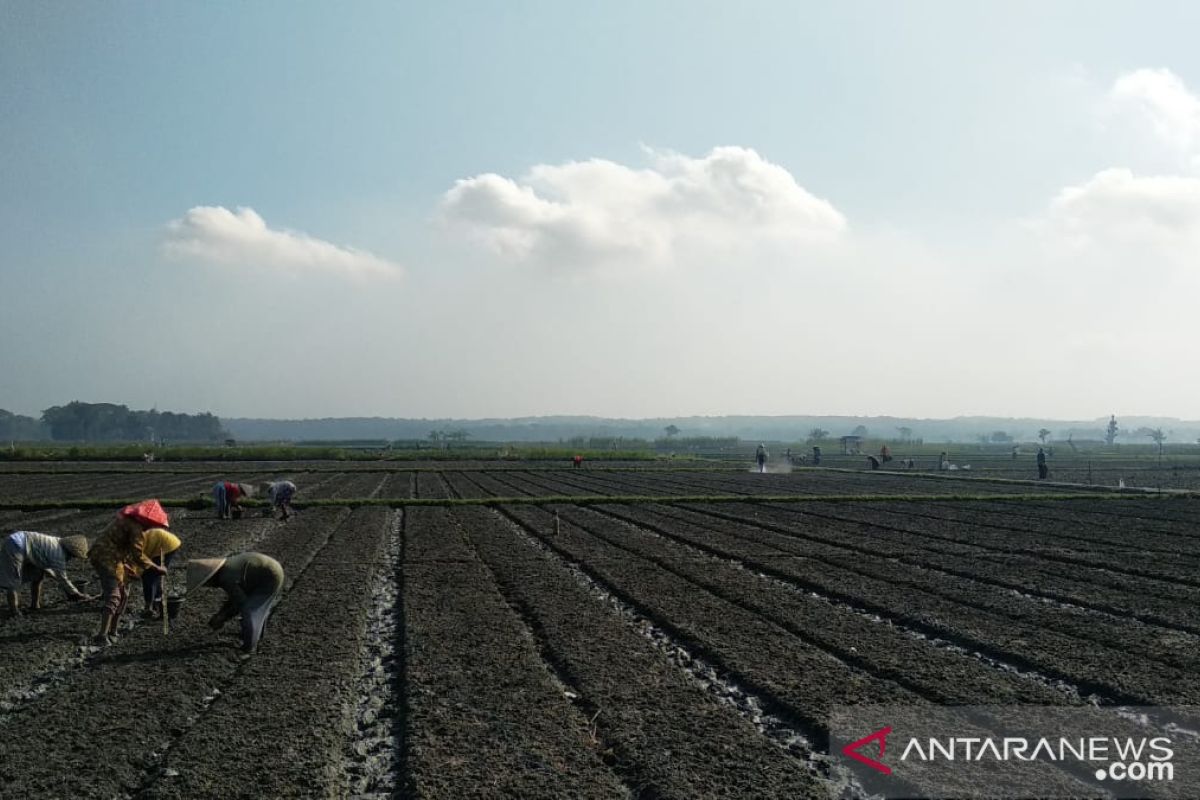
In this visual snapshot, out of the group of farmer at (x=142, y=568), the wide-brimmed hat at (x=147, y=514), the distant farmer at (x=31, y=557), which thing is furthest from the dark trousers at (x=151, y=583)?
the distant farmer at (x=31, y=557)

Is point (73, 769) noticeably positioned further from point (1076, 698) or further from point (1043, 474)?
point (1043, 474)

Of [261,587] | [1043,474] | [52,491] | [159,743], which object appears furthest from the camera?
[1043,474]

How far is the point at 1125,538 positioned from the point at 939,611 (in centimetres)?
1133

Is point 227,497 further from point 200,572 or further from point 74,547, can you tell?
point 200,572

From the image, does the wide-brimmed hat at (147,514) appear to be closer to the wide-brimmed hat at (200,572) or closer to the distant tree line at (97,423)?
the wide-brimmed hat at (200,572)

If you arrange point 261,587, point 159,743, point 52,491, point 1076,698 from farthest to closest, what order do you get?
point 52,491, point 261,587, point 1076,698, point 159,743

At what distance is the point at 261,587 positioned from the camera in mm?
9523

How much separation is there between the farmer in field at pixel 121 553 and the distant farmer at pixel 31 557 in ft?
3.71

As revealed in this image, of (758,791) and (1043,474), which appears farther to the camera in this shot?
(1043,474)

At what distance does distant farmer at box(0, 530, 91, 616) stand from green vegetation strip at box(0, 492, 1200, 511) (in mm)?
14881

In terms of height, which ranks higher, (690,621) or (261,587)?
(261,587)

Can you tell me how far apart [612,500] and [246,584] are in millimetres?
20205

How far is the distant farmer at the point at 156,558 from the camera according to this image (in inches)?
387

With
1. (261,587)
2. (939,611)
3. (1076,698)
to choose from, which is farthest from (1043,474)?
(261,587)
